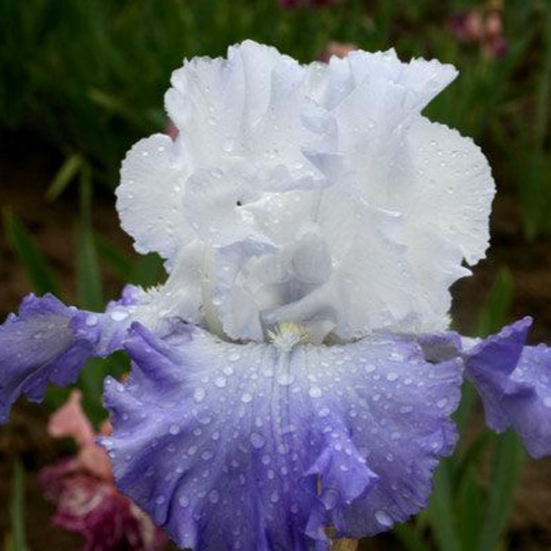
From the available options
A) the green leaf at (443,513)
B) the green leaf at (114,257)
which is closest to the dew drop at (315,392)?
the green leaf at (443,513)

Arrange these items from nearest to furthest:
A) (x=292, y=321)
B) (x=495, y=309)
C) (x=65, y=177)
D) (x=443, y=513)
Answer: (x=292, y=321), (x=443, y=513), (x=495, y=309), (x=65, y=177)

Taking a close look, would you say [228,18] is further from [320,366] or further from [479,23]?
[320,366]

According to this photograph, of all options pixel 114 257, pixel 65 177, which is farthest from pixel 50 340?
pixel 65 177

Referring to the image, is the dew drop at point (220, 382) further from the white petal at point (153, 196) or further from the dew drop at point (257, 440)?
the white petal at point (153, 196)

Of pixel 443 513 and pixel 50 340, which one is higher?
pixel 50 340

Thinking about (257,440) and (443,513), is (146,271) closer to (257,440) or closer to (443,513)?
(443,513)

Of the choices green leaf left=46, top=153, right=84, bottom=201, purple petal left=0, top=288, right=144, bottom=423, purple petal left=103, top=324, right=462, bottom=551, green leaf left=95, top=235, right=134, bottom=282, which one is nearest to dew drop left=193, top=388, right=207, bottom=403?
purple petal left=103, top=324, right=462, bottom=551
